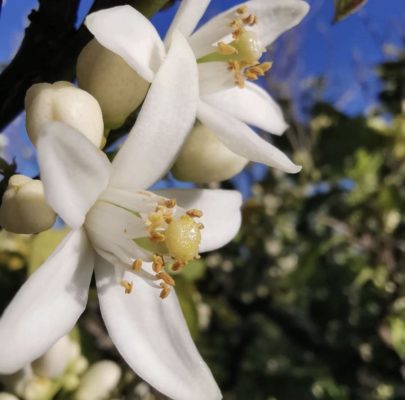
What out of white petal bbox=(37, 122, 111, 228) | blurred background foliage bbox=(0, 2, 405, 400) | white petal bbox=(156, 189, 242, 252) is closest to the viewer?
white petal bbox=(37, 122, 111, 228)

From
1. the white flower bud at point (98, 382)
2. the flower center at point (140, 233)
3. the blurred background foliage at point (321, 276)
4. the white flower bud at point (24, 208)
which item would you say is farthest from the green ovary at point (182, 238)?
the blurred background foliage at point (321, 276)

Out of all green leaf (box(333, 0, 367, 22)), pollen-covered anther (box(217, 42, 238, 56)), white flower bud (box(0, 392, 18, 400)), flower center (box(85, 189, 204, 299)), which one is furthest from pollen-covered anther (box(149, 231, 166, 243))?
white flower bud (box(0, 392, 18, 400))

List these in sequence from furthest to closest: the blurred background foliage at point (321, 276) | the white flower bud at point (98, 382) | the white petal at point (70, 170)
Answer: the blurred background foliage at point (321, 276)
the white flower bud at point (98, 382)
the white petal at point (70, 170)

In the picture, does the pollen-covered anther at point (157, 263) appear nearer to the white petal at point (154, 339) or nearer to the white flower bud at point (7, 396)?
the white petal at point (154, 339)

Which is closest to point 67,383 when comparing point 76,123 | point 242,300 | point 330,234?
point 76,123

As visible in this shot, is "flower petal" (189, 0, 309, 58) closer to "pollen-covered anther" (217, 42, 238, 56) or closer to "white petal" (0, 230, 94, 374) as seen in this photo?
"pollen-covered anther" (217, 42, 238, 56)

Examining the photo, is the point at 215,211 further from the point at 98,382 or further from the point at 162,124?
the point at 98,382
